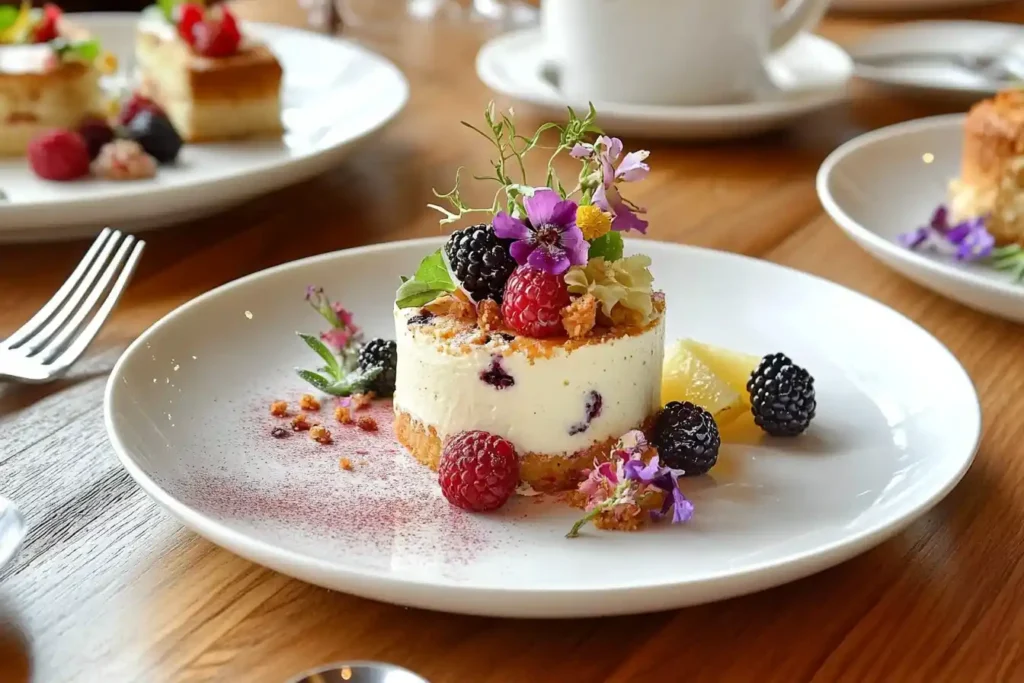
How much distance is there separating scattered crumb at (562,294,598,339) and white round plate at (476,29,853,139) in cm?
109

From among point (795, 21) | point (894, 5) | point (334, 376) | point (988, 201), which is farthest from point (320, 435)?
point (894, 5)

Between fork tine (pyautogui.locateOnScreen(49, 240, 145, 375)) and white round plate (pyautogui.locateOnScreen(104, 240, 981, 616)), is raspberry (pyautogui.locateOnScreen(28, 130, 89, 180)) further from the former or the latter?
white round plate (pyautogui.locateOnScreen(104, 240, 981, 616))

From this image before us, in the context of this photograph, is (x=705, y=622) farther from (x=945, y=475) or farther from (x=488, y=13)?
(x=488, y=13)

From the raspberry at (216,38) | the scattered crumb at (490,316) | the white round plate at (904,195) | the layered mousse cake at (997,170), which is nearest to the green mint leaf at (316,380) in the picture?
the scattered crumb at (490,316)

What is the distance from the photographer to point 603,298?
1.21 m

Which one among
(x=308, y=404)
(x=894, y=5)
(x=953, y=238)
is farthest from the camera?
(x=894, y=5)

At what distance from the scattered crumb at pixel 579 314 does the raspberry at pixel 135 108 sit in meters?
Answer: 1.21

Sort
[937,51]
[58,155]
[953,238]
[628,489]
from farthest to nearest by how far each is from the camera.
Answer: [937,51]
[58,155]
[953,238]
[628,489]

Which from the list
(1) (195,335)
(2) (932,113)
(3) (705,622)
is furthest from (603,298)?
(2) (932,113)

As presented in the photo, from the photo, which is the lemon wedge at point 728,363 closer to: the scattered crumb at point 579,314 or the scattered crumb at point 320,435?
the scattered crumb at point 579,314

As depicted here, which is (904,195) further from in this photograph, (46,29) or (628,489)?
(46,29)

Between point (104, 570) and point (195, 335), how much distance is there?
0.41m

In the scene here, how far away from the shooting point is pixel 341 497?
1139 millimetres

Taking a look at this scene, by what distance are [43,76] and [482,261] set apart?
4.85 ft
